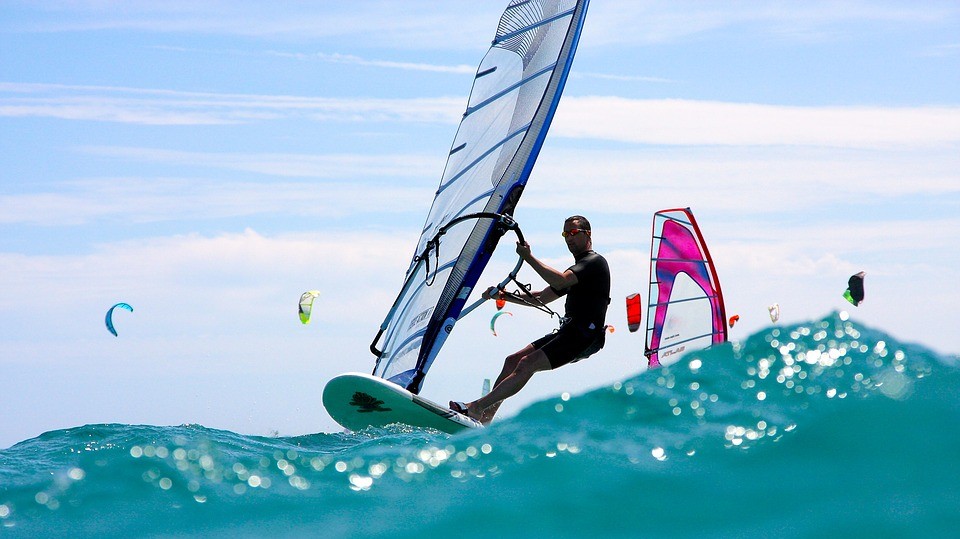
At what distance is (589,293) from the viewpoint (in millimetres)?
6359

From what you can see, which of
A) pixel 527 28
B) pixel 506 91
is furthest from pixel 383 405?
pixel 527 28

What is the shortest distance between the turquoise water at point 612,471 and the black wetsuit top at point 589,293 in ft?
4.20

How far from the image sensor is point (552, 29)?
7379mm

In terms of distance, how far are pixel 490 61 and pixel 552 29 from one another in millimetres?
609

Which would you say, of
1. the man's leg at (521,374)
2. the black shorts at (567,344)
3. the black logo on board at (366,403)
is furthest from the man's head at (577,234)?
the black logo on board at (366,403)

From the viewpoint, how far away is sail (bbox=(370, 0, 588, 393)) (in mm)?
7145

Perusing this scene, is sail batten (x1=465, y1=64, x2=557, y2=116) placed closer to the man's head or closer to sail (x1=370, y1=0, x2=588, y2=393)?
sail (x1=370, y1=0, x2=588, y2=393)

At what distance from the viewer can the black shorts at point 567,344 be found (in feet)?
20.9

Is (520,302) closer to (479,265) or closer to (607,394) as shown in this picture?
(479,265)

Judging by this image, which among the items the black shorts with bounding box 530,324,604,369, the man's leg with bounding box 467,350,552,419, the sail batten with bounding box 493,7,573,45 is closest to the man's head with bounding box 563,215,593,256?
the black shorts with bounding box 530,324,604,369

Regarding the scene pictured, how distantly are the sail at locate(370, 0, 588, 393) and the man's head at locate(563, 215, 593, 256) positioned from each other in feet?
2.11

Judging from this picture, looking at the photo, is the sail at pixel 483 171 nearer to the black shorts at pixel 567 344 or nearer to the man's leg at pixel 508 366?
the man's leg at pixel 508 366

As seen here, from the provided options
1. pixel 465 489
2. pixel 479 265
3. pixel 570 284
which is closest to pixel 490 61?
pixel 479 265

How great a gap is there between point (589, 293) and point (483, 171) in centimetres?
154
